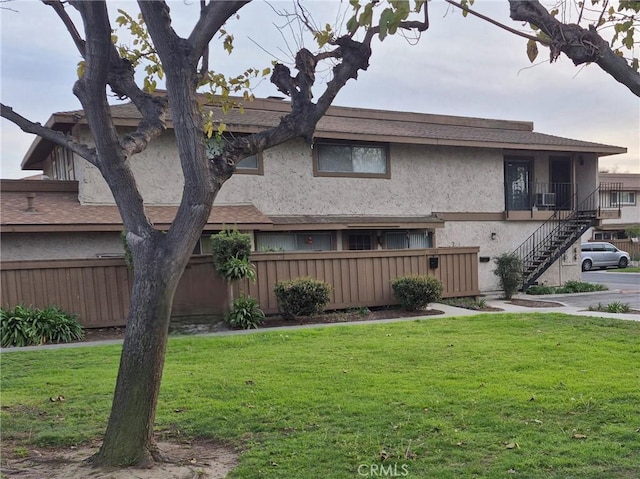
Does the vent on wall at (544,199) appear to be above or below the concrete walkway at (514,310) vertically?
above

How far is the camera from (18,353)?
30.3 feet

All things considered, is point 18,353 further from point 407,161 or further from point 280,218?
point 407,161

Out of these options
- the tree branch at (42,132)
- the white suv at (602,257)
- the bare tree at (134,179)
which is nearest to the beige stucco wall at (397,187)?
the tree branch at (42,132)

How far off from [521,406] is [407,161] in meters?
13.2

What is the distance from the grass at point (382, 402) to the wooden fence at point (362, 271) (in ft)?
12.5

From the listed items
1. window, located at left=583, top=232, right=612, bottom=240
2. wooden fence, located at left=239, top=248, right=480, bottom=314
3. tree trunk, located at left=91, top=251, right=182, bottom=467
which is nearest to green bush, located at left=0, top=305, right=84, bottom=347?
wooden fence, located at left=239, top=248, right=480, bottom=314

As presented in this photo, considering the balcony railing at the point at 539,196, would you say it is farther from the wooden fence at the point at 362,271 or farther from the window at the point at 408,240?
the wooden fence at the point at 362,271

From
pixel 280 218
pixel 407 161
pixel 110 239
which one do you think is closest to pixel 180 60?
pixel 110 239

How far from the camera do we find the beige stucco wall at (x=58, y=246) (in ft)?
41.0

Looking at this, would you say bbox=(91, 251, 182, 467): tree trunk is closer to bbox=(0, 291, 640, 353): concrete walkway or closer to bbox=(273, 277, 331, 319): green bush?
bbox=(0, 291, 640, 353): concrete walkway

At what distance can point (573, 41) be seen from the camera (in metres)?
3.73

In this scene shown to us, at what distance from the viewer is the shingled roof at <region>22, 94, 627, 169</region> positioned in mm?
14997

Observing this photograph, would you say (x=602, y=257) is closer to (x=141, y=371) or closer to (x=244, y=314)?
(x=244, y=314)

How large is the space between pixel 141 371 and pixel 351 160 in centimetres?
1362
